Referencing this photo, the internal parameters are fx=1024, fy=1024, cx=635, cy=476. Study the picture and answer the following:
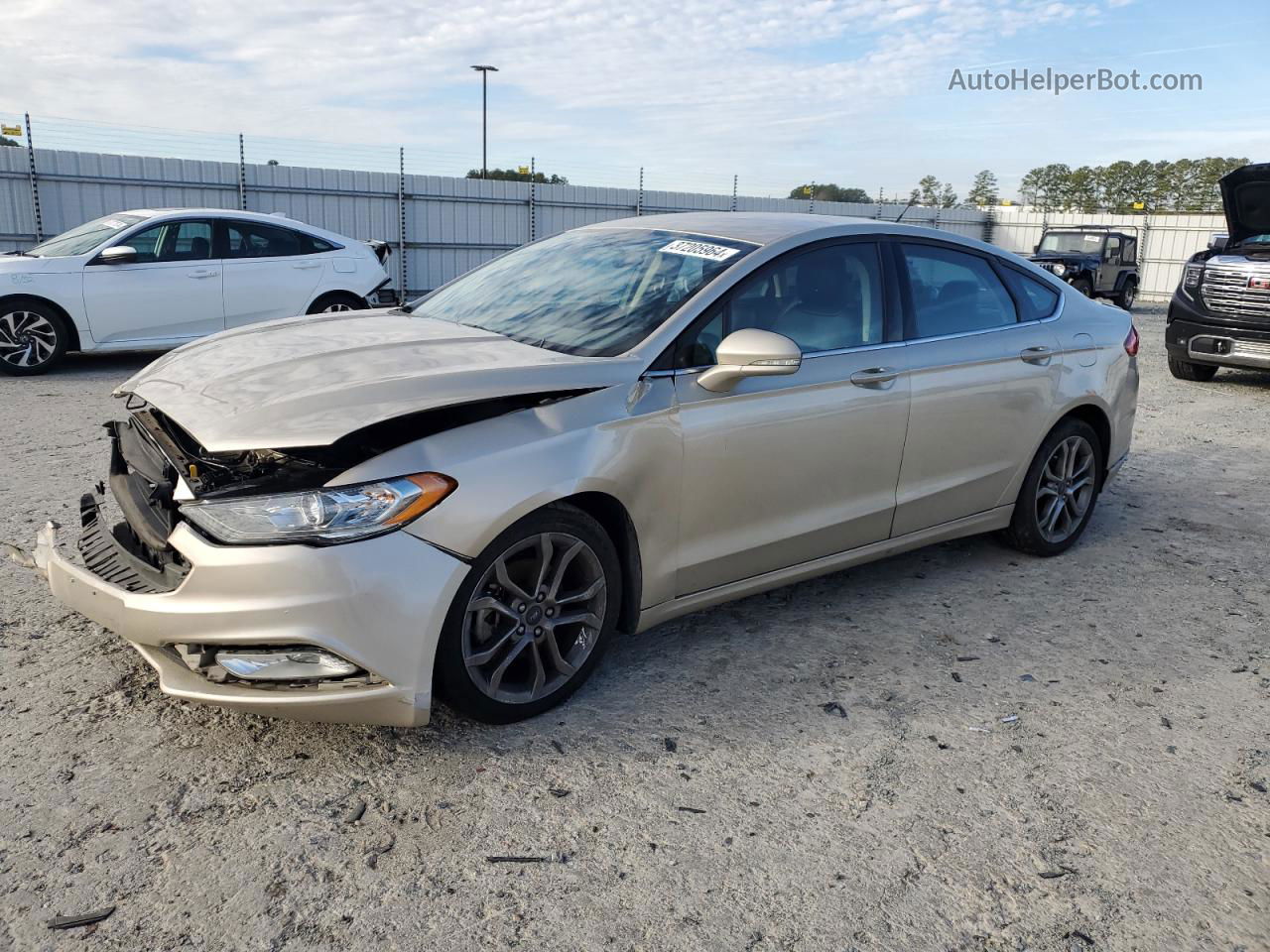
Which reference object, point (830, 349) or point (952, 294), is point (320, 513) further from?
point (952, 294)

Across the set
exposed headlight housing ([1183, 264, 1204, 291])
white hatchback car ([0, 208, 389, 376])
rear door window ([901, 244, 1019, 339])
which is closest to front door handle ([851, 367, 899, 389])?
rear door window ([901, 244, 1019, 339])

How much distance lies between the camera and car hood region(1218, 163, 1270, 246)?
10000mm

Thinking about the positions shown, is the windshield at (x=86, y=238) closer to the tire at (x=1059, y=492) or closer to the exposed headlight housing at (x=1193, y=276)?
the tire at (x=1059, y=492)

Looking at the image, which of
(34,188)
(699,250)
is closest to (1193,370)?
(699,250)

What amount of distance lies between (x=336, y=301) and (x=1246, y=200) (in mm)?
9454

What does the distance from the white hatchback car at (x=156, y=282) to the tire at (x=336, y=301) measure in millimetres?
15

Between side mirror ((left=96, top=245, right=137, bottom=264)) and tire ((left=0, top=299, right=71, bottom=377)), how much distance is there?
2.20 feet

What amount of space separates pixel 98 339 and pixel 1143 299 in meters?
30.0

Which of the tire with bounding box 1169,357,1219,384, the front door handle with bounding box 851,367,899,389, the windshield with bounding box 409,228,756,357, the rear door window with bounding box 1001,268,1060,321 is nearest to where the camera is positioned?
the windshield with bounding box 409,228,756,357

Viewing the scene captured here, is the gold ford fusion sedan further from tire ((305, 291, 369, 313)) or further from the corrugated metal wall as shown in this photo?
the corrugated metal wall

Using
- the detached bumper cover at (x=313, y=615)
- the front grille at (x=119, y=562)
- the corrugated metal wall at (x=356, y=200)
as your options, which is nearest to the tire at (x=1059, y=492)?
the detached bumper cover at (x=313, y=615)

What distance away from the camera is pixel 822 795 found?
9.50 ft

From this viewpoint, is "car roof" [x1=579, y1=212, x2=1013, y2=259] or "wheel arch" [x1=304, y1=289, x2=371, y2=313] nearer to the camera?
"car roof" [x1=579, y1=212, x2=1013, y2=259]

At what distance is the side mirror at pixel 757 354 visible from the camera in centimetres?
331
